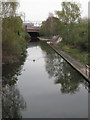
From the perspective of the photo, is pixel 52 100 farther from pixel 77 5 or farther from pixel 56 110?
pixel 77 5

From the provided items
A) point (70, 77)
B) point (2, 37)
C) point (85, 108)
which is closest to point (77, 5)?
point (2, 37)

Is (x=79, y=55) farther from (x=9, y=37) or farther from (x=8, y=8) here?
(x=8, y=8)

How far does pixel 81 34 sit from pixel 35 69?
11.7 metres

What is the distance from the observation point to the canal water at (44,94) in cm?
1180

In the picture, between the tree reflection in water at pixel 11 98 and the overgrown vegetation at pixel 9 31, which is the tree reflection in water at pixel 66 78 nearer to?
the tree reflection in water at pixel 11 98

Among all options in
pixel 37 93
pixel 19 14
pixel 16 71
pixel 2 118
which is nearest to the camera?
pixel 2 118

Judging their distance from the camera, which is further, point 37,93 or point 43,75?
point 43,75

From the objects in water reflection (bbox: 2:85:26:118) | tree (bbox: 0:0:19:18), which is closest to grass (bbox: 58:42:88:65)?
tree (bbox: 0:0:19:18)

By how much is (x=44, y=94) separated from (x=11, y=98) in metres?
2.10

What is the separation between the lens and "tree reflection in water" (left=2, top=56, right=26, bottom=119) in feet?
38.5

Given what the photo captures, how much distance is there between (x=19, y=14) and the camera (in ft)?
86.6

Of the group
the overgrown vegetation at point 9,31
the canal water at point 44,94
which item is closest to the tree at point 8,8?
the overgrown vegetation at point 9,31

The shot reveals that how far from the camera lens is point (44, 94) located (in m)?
14.7

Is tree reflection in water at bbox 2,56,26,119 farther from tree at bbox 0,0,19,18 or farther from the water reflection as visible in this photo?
tree at bbox 0,0,19,18
